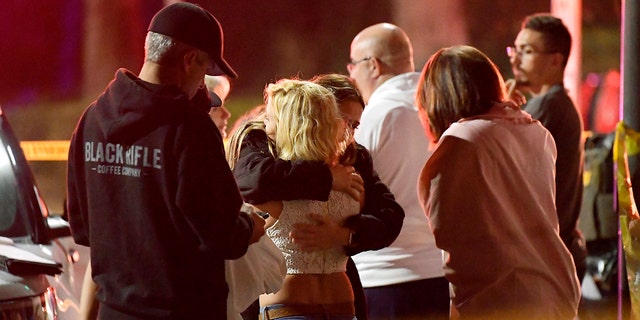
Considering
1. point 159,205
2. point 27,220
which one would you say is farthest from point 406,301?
point 159,205

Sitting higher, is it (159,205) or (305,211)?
(159,205)

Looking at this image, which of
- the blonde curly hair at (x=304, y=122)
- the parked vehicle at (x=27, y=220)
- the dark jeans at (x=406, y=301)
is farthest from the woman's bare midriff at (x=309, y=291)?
the dark jeans at (x=406, y=301)

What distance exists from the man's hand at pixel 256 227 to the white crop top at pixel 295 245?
33 cm

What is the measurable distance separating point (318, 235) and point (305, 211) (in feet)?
0.33

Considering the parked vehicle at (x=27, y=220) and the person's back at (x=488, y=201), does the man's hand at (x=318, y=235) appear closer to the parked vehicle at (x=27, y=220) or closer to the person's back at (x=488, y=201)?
the person's back at (x=488, y=201)

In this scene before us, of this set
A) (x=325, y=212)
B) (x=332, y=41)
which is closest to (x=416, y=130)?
(x=325, y=212)

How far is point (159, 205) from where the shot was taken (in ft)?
11.8

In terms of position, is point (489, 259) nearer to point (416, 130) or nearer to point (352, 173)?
point (352, 173)

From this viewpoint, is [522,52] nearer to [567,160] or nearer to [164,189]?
[567,160]

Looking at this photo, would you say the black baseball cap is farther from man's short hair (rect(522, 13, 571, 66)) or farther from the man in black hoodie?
man's short hair (rect(522, 13, 571, 66))

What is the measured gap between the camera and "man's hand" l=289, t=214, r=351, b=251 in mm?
4070

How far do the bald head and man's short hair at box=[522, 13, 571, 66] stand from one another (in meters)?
1.18

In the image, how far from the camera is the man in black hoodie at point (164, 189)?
11.7ft

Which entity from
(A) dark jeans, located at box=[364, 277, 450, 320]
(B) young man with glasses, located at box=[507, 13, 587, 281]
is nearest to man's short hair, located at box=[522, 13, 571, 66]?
(B) young man with glasses, located at box=[507, 13, 587, 281]
